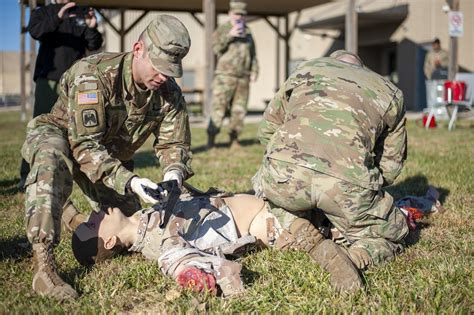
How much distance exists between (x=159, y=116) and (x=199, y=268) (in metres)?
1.21

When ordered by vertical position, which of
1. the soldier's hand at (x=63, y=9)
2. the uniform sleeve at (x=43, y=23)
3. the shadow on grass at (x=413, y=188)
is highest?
the soldier's hand at (x=63, y=9)

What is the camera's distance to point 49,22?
5328 mm

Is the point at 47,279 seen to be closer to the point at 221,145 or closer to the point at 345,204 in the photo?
the point at 345,204

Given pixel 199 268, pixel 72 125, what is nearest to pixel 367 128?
pixel 199 268

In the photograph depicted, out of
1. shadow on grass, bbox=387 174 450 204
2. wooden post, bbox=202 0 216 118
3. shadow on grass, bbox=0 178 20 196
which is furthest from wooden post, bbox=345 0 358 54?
shadow on grass, bbox=0 178 20 196

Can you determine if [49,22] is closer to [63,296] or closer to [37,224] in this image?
[37,224]

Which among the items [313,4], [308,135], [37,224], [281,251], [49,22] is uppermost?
[313,4]

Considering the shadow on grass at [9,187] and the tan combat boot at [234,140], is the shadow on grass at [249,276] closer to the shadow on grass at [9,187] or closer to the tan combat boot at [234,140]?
the shadow on grass at [9,187]

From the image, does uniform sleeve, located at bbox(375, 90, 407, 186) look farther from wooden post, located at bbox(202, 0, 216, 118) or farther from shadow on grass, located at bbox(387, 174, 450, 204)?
wooden post, located at bbox(202, 0, 216, 118)

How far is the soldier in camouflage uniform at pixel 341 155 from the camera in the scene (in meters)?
3.15

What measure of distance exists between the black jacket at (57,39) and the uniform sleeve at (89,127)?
2343 mm

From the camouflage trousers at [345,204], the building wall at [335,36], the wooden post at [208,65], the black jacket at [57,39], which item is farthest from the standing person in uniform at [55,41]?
the building wall at [335,36]

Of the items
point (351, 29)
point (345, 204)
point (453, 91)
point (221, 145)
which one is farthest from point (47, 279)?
point (351, 29)

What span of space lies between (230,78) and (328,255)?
5948 mm
